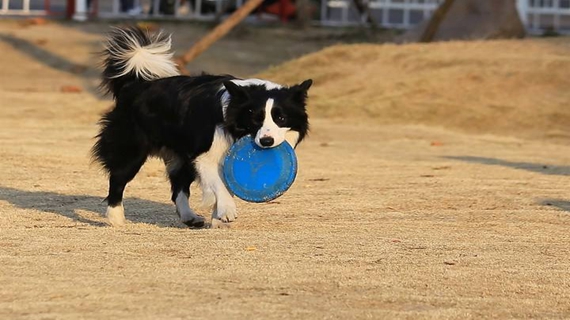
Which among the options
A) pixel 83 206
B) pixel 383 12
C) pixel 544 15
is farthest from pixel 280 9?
pixel 83 206

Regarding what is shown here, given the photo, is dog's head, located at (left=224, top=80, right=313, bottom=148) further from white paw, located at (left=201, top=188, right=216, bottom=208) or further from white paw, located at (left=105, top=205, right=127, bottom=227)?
white paw, located at (left=105, top=205, right=127, bottom=227)

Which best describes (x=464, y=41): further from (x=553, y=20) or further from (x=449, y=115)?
(x=553, y=20)

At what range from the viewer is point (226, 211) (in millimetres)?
9344

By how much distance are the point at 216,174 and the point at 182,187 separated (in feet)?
2.20

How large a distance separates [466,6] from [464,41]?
60.4 inches

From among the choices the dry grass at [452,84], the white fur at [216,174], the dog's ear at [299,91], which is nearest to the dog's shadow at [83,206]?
the white fur at [216,174]

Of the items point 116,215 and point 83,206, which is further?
point 83,206

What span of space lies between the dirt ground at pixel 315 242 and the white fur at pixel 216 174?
0.18m

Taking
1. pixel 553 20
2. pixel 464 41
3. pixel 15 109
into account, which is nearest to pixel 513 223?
pixel 15 109

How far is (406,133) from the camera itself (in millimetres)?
18719

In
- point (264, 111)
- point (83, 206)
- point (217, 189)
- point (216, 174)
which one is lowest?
point (83, 206)

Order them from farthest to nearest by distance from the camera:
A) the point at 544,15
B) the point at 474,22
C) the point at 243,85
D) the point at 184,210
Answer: the point at 544,15
the point at 474,22
the point at 184,210
the point at 243,85

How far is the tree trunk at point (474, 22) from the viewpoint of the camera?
23.9 metres

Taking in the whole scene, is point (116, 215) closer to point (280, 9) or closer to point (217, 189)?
point (217, 189)
